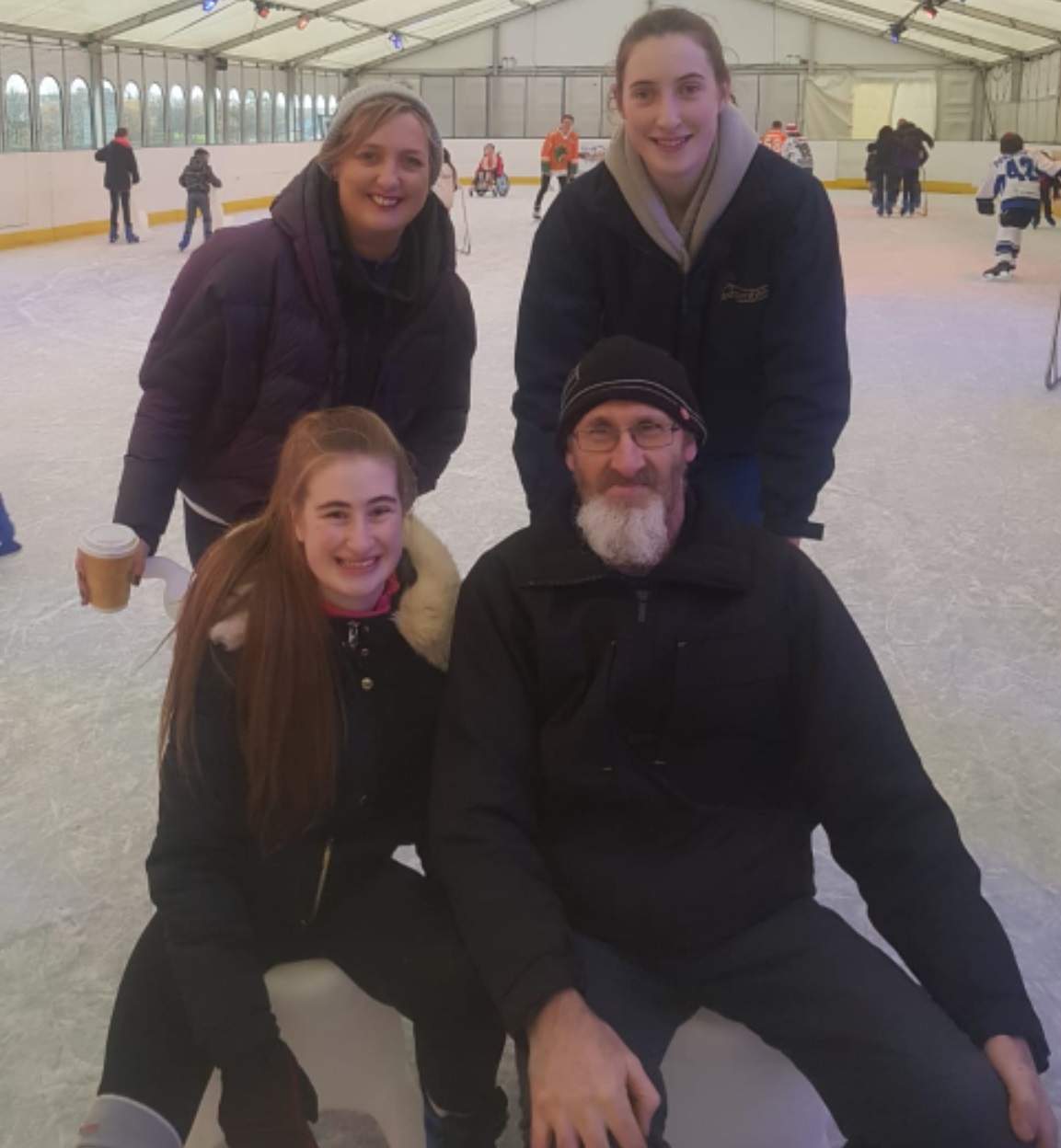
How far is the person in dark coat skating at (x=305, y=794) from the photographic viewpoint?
147 cm

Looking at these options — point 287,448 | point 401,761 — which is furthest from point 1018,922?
point 287,448

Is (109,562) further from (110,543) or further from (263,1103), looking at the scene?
(263,1103)

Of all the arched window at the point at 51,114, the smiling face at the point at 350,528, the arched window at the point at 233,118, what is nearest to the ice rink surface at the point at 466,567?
the smiling face at the point at 350,528

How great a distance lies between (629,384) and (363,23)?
25.2m

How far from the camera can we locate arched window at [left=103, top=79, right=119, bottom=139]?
1794cm

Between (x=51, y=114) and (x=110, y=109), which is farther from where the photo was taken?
(x=110, y=109)

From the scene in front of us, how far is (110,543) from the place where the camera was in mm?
1874

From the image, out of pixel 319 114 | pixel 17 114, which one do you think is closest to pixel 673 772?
pixel 17 114

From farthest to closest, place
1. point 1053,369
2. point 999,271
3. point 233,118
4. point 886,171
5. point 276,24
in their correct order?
point 233,118, point 276,24, point 886,171, point 999,271, point 1053,369

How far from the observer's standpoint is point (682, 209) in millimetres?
2006

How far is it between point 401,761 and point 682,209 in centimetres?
96

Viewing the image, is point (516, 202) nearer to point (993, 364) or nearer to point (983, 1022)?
point (993, 364)

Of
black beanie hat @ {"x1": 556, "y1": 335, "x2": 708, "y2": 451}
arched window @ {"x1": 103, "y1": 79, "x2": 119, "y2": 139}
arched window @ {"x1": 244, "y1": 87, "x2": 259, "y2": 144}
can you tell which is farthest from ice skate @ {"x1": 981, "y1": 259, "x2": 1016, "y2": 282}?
arched window @ {"x1": 244, "y1": 87, "x2": 259, "y2": 144}

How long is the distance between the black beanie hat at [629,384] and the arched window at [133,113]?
18634 mm
